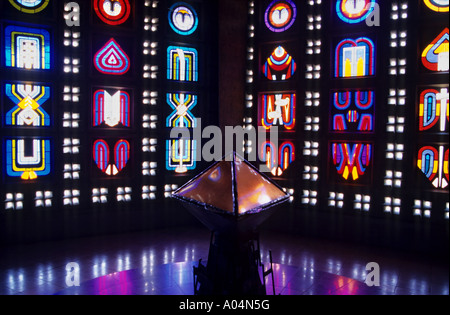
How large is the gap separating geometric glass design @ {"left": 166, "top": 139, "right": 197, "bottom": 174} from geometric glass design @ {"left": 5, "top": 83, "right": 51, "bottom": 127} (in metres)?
2.33

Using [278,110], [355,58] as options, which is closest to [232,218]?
[278,110]

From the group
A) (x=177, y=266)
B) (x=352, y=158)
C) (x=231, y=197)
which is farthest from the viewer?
(x=352, y=158)

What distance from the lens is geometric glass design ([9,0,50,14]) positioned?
289 inches

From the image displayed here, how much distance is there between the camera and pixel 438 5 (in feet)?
22.9

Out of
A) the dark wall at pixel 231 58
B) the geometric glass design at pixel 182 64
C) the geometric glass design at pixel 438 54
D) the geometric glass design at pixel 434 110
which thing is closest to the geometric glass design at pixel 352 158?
the geometric glass design at pixel 434 110

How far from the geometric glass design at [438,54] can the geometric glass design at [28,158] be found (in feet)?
21.8

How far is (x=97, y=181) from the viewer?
8.15 m

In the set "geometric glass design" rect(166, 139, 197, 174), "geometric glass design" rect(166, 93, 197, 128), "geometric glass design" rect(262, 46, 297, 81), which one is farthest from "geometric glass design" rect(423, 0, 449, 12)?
"geometric glass design" rect(166, 139, 197, 174)

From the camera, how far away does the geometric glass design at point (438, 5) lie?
272 inches

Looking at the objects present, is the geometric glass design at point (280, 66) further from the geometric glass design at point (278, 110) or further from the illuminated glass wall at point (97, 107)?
the illuminated glass wall at point (97, 107)

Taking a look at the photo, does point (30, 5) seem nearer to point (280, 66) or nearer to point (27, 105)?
point (27, 105)

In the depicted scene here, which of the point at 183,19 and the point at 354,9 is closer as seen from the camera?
the point at 354,9

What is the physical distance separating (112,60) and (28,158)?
2343mm
